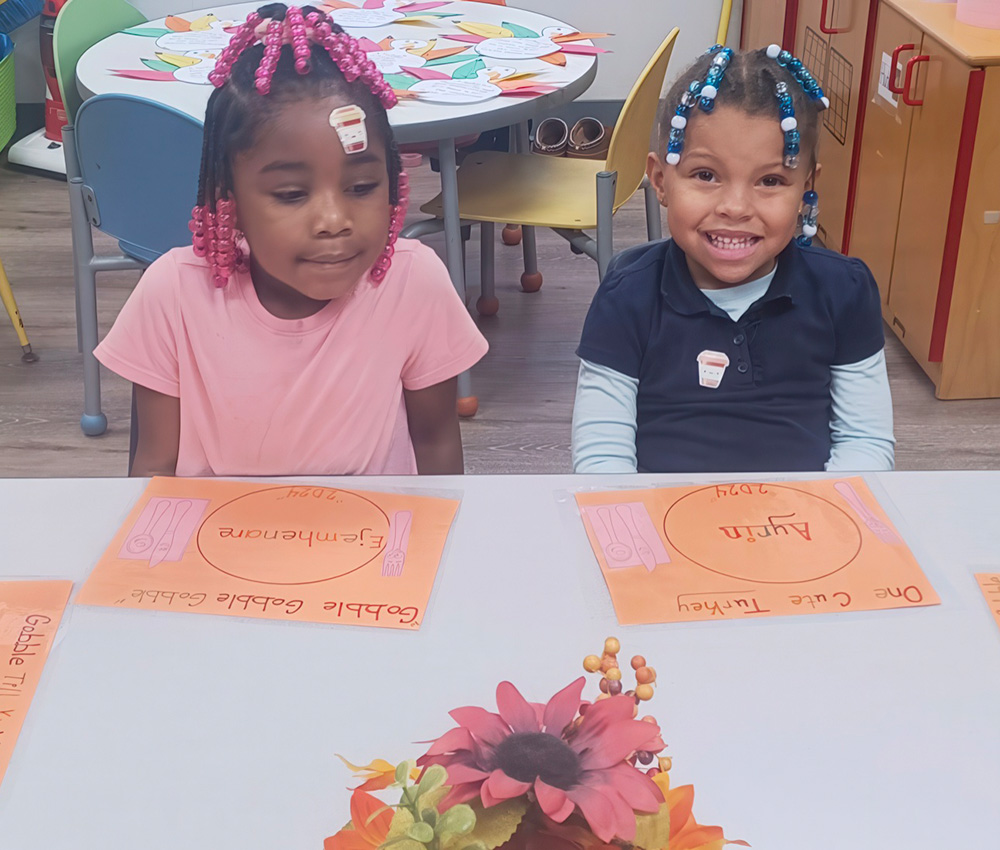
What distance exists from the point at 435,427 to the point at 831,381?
1.47ft

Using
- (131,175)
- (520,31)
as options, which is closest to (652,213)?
(520,31)

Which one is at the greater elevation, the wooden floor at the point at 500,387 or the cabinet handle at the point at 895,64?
the cabinet handle at the point at 895,64

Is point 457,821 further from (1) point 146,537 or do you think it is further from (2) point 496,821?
(1) point 146,537

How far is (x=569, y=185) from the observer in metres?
2.51

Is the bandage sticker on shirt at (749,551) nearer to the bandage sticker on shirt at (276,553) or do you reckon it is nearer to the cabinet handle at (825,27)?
the bandage sticker on shirt at (276,553)

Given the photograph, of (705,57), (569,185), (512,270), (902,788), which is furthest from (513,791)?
(512,270)

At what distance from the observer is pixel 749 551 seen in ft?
2.78

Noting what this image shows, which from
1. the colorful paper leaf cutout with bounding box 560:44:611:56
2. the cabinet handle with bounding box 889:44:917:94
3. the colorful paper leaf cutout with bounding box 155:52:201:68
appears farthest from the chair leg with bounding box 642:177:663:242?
the colorful paper leaf cutout with bounding box 155:52:201:68

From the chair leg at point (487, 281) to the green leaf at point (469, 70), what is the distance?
507 millimetres

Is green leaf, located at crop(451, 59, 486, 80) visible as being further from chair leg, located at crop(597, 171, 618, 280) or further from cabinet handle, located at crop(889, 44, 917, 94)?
cabinet handle, located at crop(889, 44, 917, 94)

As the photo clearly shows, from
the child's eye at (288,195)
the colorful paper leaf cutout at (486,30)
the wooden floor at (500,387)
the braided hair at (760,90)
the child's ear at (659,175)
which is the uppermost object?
the braided hair at (760,90)

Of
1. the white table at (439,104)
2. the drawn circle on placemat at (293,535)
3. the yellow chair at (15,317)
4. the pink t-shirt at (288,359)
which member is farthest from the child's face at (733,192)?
the yellow chair at (15,317)

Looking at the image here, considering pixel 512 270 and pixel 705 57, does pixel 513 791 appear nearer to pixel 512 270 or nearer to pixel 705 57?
pixel 705 57

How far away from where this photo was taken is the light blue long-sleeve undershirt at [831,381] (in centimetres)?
125
